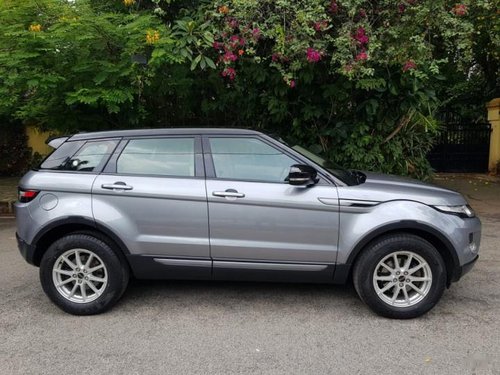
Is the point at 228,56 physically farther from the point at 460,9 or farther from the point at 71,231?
the point at 71,231

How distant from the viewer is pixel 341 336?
396cm

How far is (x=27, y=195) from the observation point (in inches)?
177

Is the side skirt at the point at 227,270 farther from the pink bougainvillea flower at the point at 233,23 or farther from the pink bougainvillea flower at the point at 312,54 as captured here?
the pink bougainvillea flower at the point at 233,23

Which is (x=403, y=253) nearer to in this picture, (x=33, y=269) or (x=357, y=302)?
(x=357, y=302)

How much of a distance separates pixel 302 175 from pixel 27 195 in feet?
8.26

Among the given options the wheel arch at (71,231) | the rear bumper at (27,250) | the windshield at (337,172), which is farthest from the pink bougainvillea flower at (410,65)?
the rear bumper at (27,250)

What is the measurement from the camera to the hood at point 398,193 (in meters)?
4.24

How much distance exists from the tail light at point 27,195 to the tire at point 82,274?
1.56 ft

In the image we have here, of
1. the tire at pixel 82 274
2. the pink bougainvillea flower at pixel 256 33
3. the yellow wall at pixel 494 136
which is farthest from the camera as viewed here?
the yellow wall at pixel 494 136

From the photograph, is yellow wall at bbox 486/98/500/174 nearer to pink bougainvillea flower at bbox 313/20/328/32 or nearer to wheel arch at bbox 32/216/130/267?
pink bougainvillea flower at bbox 313/20/328/32

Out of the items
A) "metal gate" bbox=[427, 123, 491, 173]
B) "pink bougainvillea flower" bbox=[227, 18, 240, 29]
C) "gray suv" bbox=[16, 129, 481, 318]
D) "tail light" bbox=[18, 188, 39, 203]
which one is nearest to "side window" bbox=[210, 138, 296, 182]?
"gray suv" bbox=[16, 129, 481, 318]

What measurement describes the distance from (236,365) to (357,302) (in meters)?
1.59

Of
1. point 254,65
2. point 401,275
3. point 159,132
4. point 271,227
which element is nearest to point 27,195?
point 159,132

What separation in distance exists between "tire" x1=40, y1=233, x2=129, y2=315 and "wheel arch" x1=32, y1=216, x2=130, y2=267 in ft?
0.16
